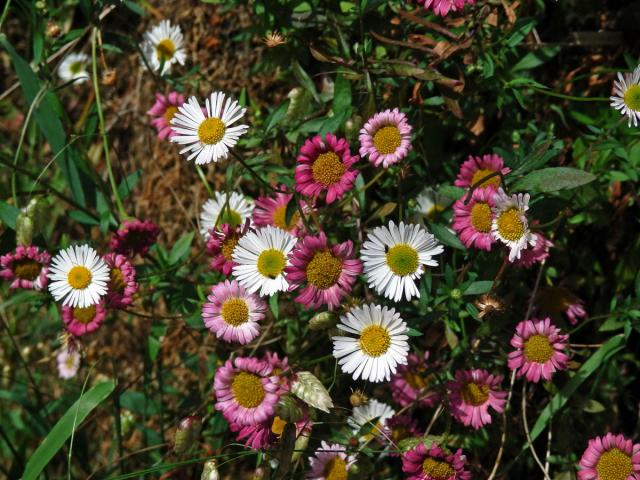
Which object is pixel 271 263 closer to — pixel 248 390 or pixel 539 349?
pixel 248 390

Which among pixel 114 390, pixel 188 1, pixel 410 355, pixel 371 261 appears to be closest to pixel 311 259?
pixel 371 261

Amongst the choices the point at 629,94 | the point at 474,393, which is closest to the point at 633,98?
the point at 629,94

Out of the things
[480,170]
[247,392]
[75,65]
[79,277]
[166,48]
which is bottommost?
[247,392]

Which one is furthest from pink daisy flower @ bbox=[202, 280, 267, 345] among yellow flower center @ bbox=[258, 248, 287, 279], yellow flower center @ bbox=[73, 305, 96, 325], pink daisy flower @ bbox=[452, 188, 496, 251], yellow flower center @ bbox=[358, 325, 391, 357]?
pink daisy flower @ bbox=[452, 188, 496, 251]

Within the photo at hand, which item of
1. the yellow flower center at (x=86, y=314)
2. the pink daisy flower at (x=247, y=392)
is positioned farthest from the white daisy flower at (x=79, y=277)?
the pink daisy flower at (x=247, y=392)

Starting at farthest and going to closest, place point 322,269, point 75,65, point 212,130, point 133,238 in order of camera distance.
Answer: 1. point 75,65
2. point 133,238
3. point 212,130
4. point 322,269

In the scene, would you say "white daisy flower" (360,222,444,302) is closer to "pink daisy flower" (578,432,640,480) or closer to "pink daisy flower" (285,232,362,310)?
"pink daisy flower" (285,232,362,310)
